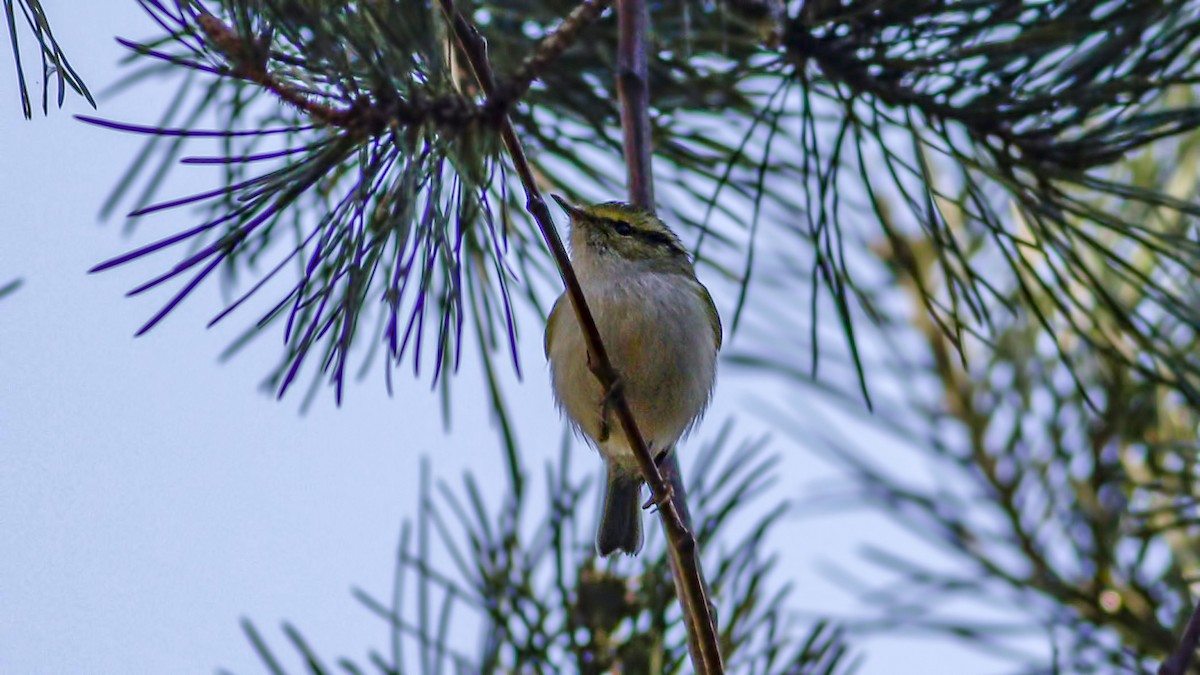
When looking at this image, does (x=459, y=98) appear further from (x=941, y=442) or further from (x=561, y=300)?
(x=941, y=442)

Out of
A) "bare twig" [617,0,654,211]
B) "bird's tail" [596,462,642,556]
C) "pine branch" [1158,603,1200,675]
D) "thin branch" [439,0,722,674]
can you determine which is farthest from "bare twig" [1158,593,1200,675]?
"bare twig" [617,0,654,211]

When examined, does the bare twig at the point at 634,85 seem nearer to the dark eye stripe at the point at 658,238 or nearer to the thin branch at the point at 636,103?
the thin branch at the point at 636,103

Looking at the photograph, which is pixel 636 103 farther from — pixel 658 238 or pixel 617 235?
pixel 658 238

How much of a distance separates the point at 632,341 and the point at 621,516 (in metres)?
0.37

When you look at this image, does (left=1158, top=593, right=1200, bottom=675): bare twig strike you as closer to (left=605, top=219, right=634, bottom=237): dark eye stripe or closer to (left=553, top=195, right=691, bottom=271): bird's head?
(left=553, top=195, right=691, bottom=271): bird's head

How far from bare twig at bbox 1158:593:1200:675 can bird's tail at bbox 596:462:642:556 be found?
1102 millimetres

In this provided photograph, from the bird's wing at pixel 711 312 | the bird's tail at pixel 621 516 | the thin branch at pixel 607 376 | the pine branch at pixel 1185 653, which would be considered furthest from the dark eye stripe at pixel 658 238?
the pine branch at pixel 1185 653

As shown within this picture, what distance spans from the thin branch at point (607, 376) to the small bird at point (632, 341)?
2.31 feet

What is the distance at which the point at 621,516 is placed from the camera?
2.84m

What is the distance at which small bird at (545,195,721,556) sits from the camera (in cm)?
291

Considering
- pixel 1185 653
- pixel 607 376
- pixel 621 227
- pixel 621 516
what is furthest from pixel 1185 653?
pixel 621 227

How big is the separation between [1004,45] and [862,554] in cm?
135

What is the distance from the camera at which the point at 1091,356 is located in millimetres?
3191

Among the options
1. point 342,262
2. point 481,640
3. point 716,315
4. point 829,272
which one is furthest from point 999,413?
point 342,262
